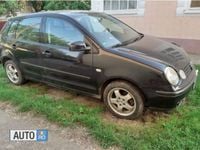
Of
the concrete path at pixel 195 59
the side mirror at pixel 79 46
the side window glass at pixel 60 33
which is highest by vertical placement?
the side window glass at pixel 60 33

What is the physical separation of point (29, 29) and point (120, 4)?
15.8 feet

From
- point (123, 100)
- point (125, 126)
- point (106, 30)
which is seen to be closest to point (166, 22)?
point (106, 30)

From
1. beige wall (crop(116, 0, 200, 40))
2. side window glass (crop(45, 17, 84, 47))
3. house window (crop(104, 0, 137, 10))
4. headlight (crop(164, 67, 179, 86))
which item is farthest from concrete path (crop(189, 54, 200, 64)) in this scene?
side window glass (crop(45, 17, 84, 47))

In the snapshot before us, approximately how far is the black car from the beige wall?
3.60 meters

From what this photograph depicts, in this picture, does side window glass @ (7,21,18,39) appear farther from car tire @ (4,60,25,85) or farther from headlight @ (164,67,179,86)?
headlight @ (164,67,179,86)

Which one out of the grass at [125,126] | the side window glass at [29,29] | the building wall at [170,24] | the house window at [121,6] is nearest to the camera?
the grass at [125,126]

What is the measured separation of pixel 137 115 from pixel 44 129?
1.44 metres

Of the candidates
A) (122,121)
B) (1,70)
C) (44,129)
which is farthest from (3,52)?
(122,121)

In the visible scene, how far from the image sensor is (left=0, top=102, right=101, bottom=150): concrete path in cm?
313

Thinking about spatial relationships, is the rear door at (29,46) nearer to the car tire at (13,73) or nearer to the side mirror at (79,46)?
the car tire at (13,73)

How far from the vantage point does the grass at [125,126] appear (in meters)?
3.04

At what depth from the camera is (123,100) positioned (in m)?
3.58

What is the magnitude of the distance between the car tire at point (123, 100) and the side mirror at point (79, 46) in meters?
0.70

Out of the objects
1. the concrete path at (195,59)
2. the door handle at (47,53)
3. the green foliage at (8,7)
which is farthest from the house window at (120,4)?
the green foliage at (8,7)
